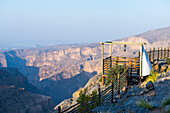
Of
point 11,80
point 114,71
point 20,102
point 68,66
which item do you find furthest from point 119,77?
point 68,66

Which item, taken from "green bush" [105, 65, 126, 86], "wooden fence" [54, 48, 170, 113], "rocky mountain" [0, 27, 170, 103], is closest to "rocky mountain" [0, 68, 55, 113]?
"rocky mountain" [0, 27, 170, 103]

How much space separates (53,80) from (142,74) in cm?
10738

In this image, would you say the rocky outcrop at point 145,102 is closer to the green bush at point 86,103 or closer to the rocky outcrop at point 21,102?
the green bush at point 86,103

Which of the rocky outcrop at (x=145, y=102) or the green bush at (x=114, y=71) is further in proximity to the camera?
the green bush at (x=114, y=71)

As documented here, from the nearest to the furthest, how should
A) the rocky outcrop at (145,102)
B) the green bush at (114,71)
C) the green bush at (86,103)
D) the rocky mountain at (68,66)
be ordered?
the rocky outcrop at (145,102) < the green bush at (86,103) < the green bush at (114,71) < the rocky mountain at (68,66)

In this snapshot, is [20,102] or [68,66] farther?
[68,66]

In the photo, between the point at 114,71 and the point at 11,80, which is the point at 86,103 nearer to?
the point at 114,71

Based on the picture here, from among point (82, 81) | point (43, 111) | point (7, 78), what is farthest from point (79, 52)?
point (43, 111)

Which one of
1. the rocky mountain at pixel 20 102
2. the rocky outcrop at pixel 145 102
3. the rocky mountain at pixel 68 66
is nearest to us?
the rocky outcrop at pixel 145 102

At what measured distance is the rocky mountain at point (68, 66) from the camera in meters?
A: 106

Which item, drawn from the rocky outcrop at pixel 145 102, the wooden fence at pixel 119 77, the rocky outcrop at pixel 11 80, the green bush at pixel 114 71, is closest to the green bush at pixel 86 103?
the wooden fence at pixel 119 77

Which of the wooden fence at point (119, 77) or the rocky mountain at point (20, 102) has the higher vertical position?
the wooden fence at point (119, 77)

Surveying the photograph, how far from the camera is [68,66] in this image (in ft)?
487

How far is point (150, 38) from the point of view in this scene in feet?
438
